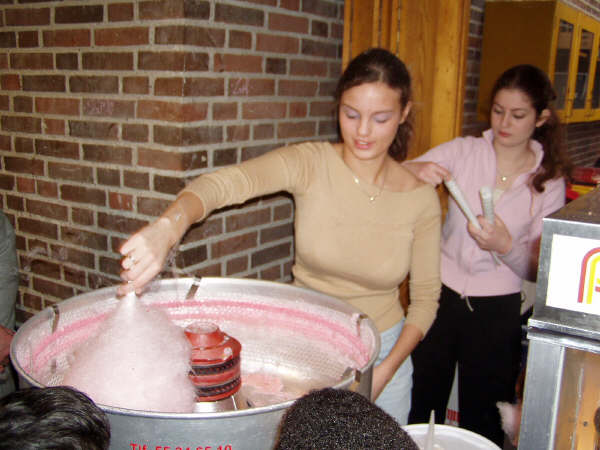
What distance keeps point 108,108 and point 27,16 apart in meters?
0.50

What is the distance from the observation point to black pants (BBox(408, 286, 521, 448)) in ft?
6.93

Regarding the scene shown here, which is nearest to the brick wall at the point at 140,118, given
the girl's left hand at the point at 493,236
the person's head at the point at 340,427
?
the girl's left hand at the point at 493,236

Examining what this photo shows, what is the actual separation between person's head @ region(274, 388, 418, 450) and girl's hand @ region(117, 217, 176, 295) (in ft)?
1.53

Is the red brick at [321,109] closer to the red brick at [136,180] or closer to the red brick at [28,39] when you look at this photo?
the red brick at [136,180]

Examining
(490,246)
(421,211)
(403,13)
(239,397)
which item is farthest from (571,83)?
(239,397)

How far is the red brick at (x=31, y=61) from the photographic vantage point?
1.86 m

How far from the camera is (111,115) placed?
175 centimetres

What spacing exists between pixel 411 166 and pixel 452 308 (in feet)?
1.95

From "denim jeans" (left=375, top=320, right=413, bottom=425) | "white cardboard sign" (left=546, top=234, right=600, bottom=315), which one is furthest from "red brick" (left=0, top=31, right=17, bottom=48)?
"white cardboard sign" (left=546, top=234, right=600, bottom=315)

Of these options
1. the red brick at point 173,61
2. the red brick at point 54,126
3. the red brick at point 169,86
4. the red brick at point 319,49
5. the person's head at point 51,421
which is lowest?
the person's head at point 51,421

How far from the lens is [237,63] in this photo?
1.75m

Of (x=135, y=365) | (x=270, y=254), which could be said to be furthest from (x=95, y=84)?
(x=135, y=365)

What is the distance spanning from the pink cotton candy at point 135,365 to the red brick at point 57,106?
1.05 meters

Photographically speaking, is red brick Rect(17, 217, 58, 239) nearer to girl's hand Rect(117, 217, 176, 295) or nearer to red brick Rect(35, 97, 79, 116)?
red brick Rect(35, 97, 79, 116)
